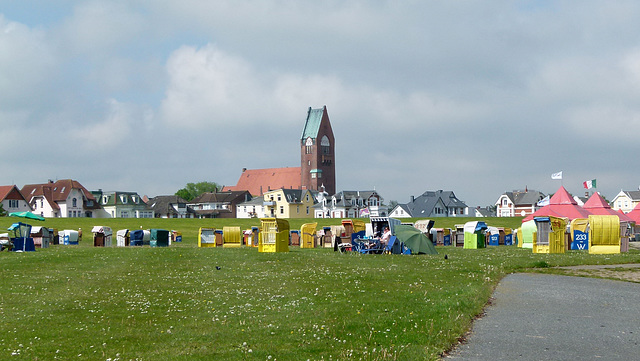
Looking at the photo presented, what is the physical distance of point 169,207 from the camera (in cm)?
16812

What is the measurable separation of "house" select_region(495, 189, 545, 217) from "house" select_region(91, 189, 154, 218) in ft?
307

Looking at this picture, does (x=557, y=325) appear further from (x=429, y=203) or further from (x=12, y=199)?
(x=429, y=203)

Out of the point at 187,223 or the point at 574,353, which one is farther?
the point at 187,223

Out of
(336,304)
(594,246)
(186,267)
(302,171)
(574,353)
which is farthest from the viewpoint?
(302,171)

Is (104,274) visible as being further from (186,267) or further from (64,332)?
(64,332)

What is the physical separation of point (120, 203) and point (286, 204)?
39521 millimetres

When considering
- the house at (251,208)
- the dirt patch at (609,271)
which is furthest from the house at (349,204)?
the dirt patch at (609,271)

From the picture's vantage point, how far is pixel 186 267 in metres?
26.5

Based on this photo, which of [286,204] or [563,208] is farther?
[286,204]

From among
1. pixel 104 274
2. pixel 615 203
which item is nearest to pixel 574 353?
pixel 104 274

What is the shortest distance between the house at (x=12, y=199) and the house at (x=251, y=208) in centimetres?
5585

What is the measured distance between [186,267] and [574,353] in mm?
19219

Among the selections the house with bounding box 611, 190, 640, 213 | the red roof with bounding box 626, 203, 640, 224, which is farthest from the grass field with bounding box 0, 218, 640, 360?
the house with bounding box 611, 190, 640, 213

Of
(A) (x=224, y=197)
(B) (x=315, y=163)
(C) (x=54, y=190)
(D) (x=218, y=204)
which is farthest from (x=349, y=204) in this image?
(C) (x=54, y=190)
